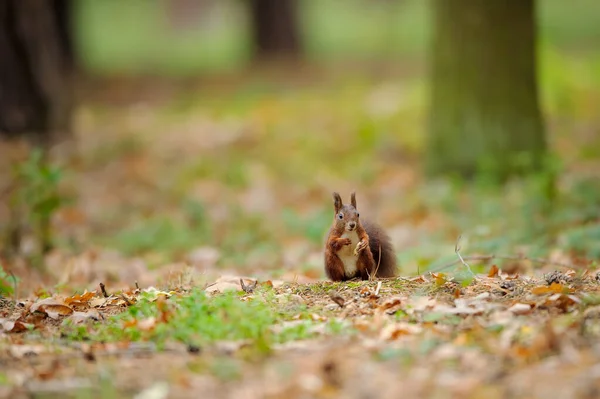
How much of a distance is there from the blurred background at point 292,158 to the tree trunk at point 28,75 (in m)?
0.02

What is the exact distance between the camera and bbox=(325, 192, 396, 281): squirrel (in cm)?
491

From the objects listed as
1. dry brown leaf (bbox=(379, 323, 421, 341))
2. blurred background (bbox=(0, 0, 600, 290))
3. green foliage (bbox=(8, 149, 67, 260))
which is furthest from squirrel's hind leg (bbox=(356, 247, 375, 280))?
green foliage (bbox=(8, 149, 67, 260))

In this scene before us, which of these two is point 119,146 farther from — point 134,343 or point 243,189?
point 134,343

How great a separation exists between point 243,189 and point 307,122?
3.15 meters

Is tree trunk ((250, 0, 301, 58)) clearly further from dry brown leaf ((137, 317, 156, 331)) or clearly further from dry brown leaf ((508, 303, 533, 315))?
dry brown leaf ((508, 303, 533, 315))

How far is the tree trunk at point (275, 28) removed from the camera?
1981cm

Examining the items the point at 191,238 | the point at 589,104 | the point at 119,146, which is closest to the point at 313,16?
the point at 589,104

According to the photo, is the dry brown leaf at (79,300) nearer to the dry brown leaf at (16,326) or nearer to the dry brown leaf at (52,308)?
the dry brown leaf at (52,308)

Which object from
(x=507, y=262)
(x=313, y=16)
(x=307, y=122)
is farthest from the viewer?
(x=313, y=16)

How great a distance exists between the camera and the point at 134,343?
4.05m

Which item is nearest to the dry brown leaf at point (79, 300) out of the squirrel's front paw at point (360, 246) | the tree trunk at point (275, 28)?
the squirrel's front paw at point (360, 246)

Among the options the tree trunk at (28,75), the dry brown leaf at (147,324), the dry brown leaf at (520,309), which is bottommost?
the dry brown leaf at (520,309)

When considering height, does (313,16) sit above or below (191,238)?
above

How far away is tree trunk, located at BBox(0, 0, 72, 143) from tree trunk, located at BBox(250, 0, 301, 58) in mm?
8665
